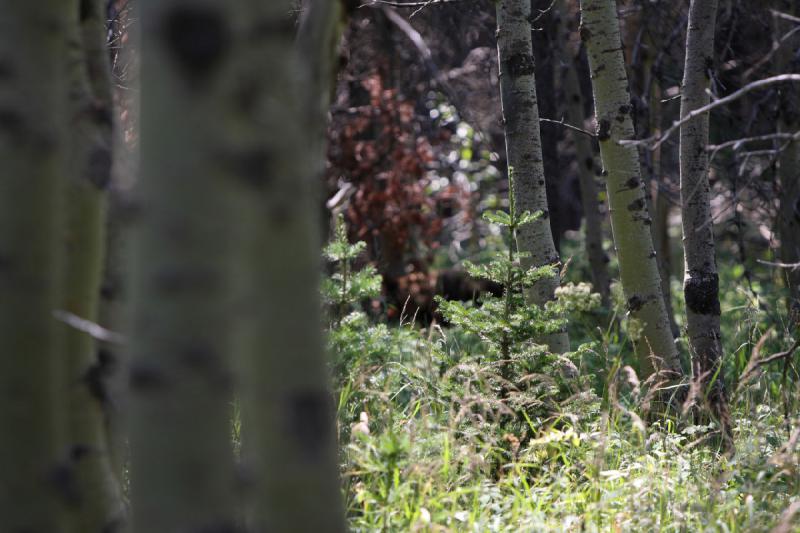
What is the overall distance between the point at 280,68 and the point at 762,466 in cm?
254

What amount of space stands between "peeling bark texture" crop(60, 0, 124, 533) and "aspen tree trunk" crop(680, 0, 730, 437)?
11.3 feet

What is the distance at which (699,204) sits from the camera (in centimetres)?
483

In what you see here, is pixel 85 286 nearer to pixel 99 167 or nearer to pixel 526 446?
pixel 99 167

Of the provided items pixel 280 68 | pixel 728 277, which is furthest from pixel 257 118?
pixel 728 277

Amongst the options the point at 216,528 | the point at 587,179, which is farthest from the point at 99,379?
the point at 587,179

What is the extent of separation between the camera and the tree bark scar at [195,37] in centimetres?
146

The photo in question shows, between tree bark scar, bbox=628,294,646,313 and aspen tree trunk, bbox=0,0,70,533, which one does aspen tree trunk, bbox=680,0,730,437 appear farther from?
aspen tree trunk, bbox=0,0,70,533

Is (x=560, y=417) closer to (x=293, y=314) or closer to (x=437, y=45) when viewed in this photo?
(x=293, y=314)

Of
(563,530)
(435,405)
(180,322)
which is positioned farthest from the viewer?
(435,405)

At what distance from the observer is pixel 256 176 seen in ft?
4.99

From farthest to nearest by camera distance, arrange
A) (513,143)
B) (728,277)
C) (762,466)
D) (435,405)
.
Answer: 1. (728,277)
2. (513,143)
3. (435,405)
4. (762,466)

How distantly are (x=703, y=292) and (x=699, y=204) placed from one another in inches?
20.5

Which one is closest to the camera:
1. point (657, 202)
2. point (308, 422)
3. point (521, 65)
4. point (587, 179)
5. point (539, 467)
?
point (308, 422)

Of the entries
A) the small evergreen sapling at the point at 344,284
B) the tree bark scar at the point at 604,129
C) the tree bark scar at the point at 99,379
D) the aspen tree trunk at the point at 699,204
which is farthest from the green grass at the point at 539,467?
the tree bark scar at the point at 604,129
